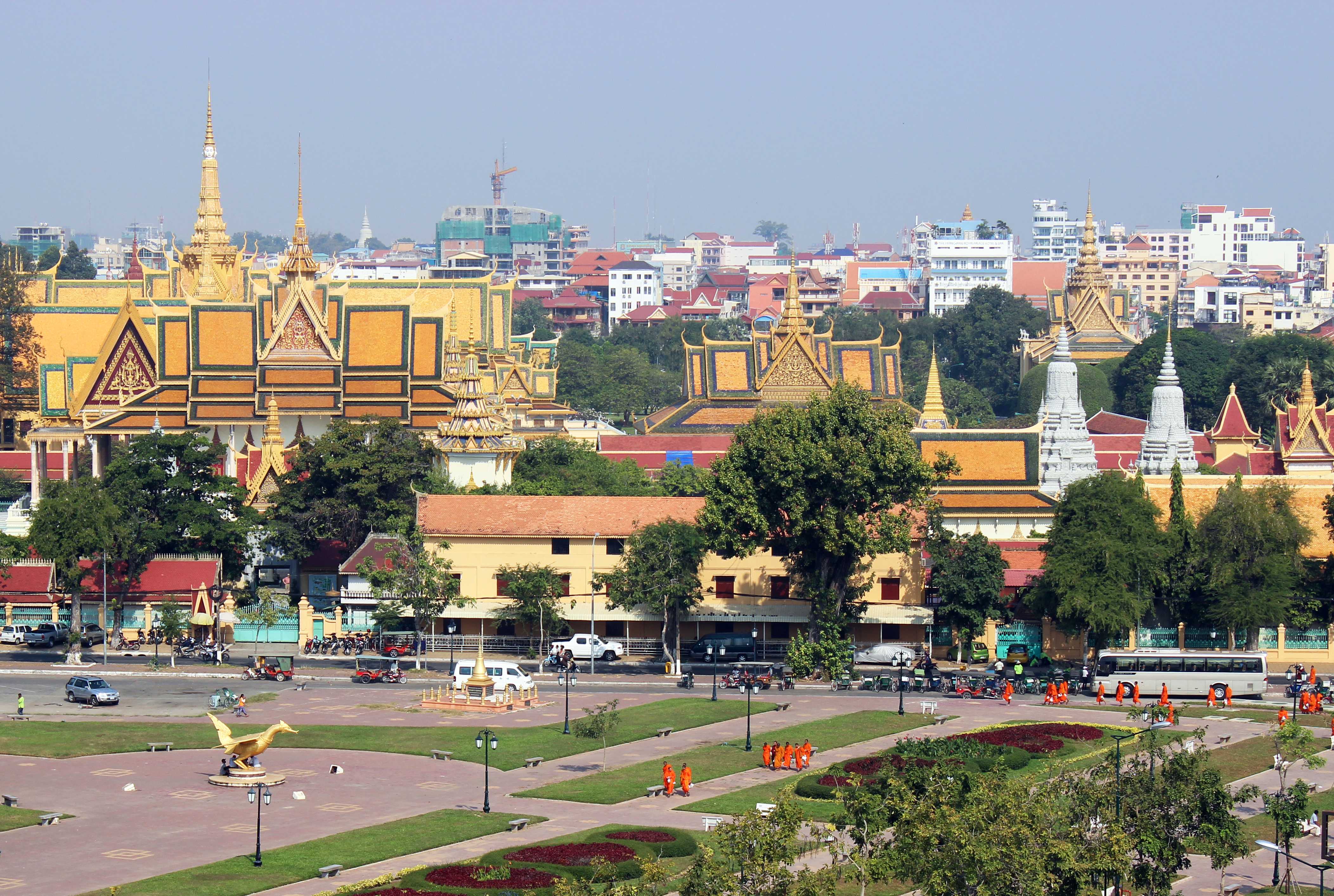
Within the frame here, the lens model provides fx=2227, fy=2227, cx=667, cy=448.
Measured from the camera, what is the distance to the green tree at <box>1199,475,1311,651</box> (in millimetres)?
73000

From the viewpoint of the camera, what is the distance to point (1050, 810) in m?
39.4

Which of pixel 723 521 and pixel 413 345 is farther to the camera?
pixel 413 345

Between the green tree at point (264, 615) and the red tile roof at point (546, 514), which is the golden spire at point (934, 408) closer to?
the red tile roof at point (546, 514)

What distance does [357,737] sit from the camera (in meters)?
61.4

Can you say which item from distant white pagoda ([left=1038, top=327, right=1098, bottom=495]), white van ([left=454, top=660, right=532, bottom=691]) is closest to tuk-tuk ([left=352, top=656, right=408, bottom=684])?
white van ([left=454, top=660, right=532, bottom=691])

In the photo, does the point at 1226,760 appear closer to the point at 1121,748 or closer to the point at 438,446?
the point at 1121,748

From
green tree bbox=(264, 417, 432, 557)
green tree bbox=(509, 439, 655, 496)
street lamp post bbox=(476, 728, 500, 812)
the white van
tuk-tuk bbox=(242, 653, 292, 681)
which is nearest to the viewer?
street lamp post bbox=(476, 728, 500, 812)

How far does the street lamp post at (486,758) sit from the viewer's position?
5191 cm

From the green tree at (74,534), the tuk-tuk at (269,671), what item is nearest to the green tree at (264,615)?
the tuk-tuk at (269,671)

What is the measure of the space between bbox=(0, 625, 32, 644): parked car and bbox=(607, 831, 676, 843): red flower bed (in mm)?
37179

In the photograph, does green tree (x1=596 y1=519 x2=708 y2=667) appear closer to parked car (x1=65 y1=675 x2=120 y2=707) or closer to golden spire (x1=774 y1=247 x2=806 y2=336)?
parked car (x1=65 y1=675 x2=120 y2=707)

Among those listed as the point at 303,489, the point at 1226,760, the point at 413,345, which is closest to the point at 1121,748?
the point at 1226,760

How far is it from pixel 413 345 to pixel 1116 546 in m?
45.0

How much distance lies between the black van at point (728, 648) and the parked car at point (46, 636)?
73.4ft
